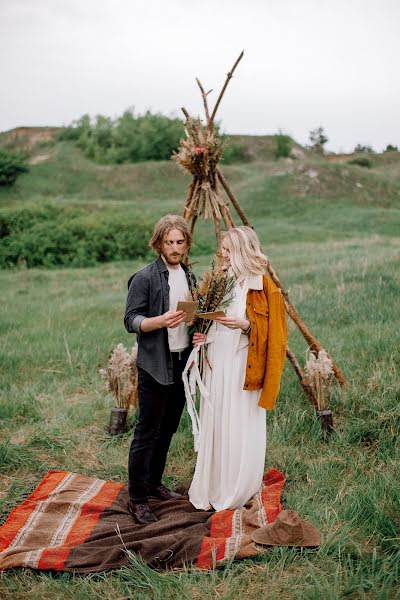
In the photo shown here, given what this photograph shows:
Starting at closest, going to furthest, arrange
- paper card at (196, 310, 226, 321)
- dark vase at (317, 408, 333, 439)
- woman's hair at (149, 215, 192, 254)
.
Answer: paper card at (196, 310, 226, 321)
woman's hair at (149, 215, 192, 254)
dark vase at (317, 408, 333, 439)

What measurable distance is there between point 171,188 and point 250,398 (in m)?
30.2

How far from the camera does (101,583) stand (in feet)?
10.0

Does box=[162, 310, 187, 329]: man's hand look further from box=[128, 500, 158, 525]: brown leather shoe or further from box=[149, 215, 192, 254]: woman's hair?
box=[128, 500, 158, 525]: brown leather shoe

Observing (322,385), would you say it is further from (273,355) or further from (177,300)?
(177,300)

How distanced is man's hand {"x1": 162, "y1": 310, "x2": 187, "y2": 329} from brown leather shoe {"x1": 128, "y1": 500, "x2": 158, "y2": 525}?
1342mm

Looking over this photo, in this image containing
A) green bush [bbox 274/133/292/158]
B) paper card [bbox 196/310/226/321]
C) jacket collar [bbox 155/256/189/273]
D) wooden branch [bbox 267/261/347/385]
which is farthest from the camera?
green bush [bbox 274/133/292/158]

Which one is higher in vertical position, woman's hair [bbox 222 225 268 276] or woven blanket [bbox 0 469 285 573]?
woman's hair [bbox 222 225 268 276]

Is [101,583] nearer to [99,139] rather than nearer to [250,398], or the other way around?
[250,398]

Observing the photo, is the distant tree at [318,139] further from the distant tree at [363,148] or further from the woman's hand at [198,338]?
the woman's hand at [198,338]

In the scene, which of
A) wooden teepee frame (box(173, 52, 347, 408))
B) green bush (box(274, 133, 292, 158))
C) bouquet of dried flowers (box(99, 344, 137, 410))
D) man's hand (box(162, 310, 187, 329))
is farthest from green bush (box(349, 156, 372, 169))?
man's hand (box(162, 310, 187, 329))

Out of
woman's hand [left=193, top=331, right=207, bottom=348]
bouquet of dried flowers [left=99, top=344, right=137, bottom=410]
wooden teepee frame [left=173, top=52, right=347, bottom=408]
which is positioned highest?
wooden teepee frame [left=173, top=52, right=347, bottom=408]

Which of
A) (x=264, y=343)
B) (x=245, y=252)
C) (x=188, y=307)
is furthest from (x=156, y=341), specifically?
(x=245, y=252)

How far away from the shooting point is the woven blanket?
10.6 feet

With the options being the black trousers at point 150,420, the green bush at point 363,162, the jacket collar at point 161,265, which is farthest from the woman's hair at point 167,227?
the green bush at point 363,162
